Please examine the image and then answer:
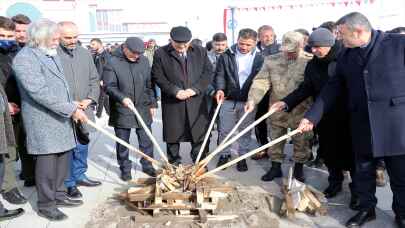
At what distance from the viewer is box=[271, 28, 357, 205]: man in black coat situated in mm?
4164

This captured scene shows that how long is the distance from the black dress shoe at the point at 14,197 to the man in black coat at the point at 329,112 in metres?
3.09

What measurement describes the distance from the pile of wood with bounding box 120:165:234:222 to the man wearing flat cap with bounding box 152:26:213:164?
3.25 ft

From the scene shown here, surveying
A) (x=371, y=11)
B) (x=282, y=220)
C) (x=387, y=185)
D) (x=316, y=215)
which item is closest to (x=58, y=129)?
(x=282, y=220)

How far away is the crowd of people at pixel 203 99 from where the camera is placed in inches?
138

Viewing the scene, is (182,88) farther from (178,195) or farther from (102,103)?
(102,103)

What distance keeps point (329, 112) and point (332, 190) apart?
0.93m

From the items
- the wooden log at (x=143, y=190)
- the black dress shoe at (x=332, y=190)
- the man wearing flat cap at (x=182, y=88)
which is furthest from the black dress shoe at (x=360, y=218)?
the man wearing flat cap at (x=182, y=88)

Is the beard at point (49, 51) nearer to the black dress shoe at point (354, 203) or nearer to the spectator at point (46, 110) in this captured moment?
the spectator at point (46, 110)

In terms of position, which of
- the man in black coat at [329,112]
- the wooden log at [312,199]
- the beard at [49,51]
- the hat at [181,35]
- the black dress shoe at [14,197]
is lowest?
the black dress shoe at [14,197]

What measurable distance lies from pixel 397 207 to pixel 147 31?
17131 millimetres

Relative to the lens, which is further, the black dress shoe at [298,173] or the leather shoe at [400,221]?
the black dress shoe at [298,173]

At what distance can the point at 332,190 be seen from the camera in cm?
455

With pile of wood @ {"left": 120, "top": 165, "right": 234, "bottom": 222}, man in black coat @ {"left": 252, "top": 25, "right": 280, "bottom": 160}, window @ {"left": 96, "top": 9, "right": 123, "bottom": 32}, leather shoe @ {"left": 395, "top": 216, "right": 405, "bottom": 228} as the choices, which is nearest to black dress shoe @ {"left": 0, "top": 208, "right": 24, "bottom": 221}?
pile of wood @ {"left": 120, "top": 165, "right": 234, "bottom": 222}

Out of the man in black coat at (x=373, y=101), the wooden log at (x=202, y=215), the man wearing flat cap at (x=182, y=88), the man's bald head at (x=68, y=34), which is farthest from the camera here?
the man wearing flat cap at (x=182, y=88)
